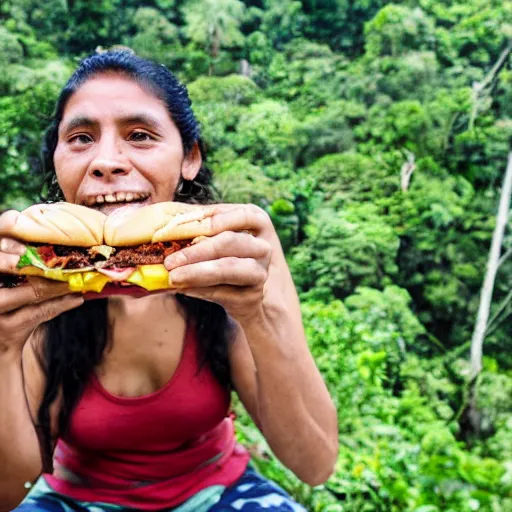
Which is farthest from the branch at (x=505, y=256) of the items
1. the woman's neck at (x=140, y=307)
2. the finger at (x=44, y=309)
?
the finger at (x=44, y=309)

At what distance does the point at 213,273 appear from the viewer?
1.04 m

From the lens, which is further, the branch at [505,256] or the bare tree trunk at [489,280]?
the branch at [505,256]

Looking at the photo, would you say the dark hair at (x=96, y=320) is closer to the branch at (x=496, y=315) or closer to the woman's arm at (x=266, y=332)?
the woman's arm at (x=266, y=332)

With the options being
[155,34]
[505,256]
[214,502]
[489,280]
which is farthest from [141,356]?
[155,34]

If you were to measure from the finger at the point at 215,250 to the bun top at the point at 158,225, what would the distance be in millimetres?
54

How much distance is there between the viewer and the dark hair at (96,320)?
1517mm

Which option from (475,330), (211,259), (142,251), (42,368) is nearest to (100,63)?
(142,251)

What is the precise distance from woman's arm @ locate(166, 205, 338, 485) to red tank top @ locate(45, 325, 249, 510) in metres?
0.16

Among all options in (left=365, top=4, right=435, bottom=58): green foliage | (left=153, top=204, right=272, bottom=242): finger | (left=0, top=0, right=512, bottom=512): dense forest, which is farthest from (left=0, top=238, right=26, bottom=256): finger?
(left=365, top=4, right=435, bottom=58): green foliage

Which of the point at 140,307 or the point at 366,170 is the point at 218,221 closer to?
the point at 140,307

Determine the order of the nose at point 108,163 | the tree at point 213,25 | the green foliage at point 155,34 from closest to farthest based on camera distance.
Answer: the nose at point 108,163
the green foliage at point 155,34
the tree at point 213,25

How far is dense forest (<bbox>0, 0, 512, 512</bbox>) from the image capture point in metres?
4.73

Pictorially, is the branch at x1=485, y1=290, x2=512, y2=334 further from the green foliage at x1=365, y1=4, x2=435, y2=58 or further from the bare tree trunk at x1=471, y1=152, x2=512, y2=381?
the green foliage at x1=365, y1=4, x2=435, y2=58

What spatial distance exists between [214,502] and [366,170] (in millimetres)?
11769
